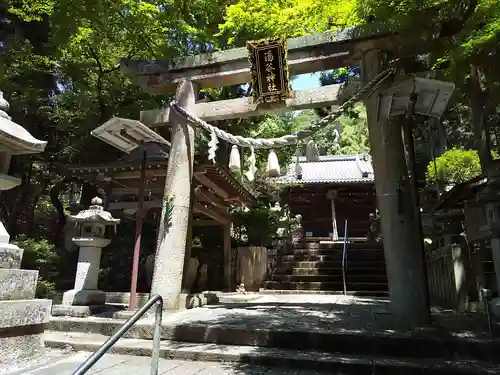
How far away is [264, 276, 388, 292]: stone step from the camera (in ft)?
39.0

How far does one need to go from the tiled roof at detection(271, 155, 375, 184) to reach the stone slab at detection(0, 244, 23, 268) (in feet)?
46.5

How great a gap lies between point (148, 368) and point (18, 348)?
142cm

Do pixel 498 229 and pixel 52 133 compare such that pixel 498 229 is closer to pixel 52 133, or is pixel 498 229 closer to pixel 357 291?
pixel 357 291

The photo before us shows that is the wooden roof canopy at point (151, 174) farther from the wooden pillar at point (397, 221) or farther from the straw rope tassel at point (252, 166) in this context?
the wooden pillar at point (397, 221)

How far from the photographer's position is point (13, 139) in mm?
4059

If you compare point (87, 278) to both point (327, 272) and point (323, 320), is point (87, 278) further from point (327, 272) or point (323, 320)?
point (327, 272)

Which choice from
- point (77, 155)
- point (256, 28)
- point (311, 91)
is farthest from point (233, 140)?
point (77, 155)

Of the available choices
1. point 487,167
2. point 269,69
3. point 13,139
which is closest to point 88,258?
point 13,139

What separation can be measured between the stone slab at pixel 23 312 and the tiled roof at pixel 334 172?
14096mm

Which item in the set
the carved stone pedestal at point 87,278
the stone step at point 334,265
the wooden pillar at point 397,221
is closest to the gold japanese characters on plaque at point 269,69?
the wooden pillar at point 397,221

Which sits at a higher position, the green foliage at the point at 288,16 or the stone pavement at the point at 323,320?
the green foliage at the point at 288,16

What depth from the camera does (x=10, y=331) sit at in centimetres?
368

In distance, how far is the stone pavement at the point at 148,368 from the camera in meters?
4.03

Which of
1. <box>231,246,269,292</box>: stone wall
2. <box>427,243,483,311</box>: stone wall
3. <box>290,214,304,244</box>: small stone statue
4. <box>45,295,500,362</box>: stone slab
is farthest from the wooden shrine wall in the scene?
<box>45,295,500,362</box>: stone slab
